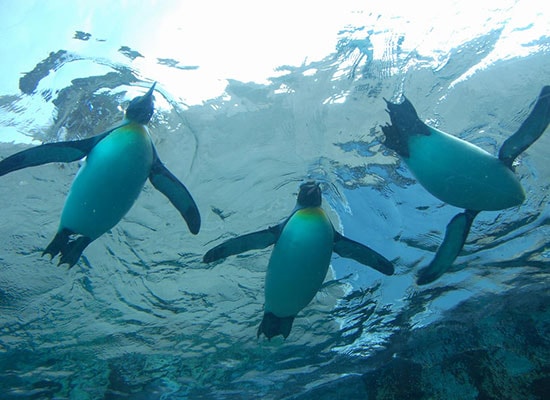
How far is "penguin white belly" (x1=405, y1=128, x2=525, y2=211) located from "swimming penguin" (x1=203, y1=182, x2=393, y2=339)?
51.9 inches

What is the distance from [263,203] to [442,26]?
A: 469 centimetres

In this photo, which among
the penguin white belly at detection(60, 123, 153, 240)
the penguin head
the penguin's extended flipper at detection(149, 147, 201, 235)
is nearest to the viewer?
the penguin white belly at detection(60, 123, 153, 240)

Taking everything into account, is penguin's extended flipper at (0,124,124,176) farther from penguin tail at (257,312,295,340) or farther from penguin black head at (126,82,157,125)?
penguin tail at (257,312,295,340)

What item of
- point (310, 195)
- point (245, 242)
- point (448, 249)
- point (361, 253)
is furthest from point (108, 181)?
point (448, 249)

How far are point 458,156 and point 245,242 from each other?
2815 millimetres

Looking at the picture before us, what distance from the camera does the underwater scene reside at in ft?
Answer: 15.5

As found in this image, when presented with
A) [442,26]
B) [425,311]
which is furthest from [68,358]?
[442,26]

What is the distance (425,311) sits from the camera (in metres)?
12.0

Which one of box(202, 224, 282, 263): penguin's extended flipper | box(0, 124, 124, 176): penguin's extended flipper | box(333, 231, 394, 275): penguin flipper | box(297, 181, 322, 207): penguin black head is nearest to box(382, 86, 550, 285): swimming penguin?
box(297, 181, 322, 207): penguin black head

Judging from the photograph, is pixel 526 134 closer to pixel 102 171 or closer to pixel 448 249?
pixel 448 249

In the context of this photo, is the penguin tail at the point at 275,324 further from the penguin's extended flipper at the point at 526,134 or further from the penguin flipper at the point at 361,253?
the penguin's extended flipper at the point at 526,134

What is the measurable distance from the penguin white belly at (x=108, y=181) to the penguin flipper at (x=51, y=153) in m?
0.13

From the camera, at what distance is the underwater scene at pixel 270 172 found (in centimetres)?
472

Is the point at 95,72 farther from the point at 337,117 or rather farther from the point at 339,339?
the point at 339,339
